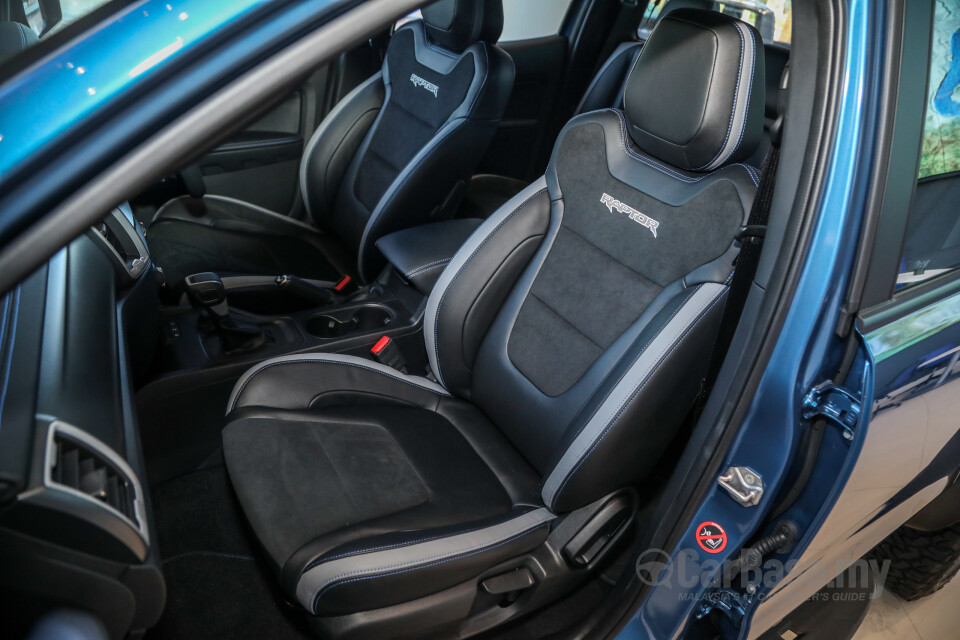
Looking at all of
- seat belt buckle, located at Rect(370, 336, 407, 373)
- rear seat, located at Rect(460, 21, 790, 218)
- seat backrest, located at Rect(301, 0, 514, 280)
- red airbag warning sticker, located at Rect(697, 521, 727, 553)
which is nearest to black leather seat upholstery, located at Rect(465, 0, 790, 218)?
rear seat, located at Rect(460, 21, 790, 218)

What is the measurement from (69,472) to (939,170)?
1219mm

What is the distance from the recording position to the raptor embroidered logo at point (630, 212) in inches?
54.1

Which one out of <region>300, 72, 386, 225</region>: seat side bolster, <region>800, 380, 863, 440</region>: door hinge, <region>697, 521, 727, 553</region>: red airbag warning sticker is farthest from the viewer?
<region>300, 72, 386, 225</region>: seat side bolster

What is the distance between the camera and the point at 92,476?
796 mm

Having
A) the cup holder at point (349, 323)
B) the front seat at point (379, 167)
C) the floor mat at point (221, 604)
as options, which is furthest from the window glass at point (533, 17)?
the floor mat at point (221, 604)

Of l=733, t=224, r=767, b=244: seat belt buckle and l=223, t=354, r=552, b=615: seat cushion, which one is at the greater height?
l=733, t=224, r=767, b=244: seat belt buckle

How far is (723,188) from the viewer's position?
4.12ft

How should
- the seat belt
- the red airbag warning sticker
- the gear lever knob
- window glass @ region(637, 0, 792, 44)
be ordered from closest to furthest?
the red airbag warning sticker
the seat belt
the gear lever knob
window glass @ region(637, 0, 792, 44)

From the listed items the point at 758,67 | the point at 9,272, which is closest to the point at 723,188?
the point at 758,67

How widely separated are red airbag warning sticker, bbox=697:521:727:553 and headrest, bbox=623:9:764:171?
2.05 ft

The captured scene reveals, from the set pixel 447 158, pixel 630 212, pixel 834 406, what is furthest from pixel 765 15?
pixel 834 406

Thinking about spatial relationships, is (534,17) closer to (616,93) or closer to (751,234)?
(616,93)

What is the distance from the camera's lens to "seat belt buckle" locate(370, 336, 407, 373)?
6.27 feet

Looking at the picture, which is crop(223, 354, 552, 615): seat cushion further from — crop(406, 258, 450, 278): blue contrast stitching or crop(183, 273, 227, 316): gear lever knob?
crop(406, 258, 450, 278): blue contrast stitching
